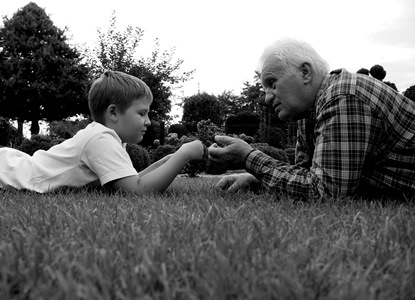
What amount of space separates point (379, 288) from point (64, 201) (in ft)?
7.10

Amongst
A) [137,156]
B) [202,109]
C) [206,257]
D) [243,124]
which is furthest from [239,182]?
[202,109]

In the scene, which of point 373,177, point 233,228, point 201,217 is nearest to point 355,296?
point 233,228

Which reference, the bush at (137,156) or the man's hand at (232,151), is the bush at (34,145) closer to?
the bush at (137,156)

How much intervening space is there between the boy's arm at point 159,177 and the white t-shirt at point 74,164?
0.08 m

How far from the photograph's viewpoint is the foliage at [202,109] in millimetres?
22703

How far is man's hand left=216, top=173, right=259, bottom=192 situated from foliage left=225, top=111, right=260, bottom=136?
1586 centimetres

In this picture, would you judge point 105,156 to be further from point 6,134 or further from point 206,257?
point 6,134

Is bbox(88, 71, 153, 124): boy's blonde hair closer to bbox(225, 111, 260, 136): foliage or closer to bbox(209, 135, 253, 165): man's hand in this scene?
bbox(209, 135, 253, 165): man's hand

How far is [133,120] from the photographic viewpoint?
368 cm

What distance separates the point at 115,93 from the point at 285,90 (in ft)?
4.95

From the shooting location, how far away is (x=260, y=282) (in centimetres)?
104

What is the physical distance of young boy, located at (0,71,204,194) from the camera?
10.9ft

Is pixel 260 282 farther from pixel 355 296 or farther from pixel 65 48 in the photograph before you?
pixel 65 48

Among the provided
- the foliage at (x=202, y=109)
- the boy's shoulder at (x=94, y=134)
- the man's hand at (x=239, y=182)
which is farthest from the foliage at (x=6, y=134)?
the man's hand at (x=239, y=182)
